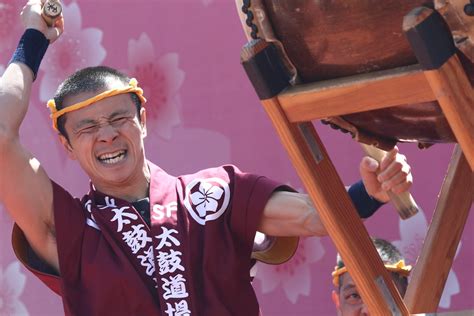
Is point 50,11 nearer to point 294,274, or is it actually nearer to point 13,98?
point 13,98

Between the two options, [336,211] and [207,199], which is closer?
[336,211]

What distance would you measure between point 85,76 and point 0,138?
10.6 inches

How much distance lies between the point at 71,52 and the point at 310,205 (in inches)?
63.0

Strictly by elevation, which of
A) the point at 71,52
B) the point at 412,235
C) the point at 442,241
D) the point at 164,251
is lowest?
the point at 412,235

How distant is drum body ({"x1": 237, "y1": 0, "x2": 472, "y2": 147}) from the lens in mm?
1596

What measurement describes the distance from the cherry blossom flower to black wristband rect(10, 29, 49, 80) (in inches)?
19.2

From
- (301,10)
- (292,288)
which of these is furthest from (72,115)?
(292,288)

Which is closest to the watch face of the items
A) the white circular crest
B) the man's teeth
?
the man's teeth

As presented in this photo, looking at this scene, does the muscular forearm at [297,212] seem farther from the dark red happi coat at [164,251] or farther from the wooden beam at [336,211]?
the wooden beam at [336,211]

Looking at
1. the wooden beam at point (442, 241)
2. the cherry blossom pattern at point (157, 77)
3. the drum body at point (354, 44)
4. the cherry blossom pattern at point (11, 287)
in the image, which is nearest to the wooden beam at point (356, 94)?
the drum body at point (354, 44)

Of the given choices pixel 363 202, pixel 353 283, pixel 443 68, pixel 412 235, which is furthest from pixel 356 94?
pixel 412 235

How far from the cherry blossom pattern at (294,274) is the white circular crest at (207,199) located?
1.18m

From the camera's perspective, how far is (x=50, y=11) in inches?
97.4

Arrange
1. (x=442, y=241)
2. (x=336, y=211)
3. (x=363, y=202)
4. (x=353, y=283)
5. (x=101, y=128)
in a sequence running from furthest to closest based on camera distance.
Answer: (x=353, y=283), (x=101, y=128), (x=363, y=202), (x=442, y=241), (x=336, y=211)
